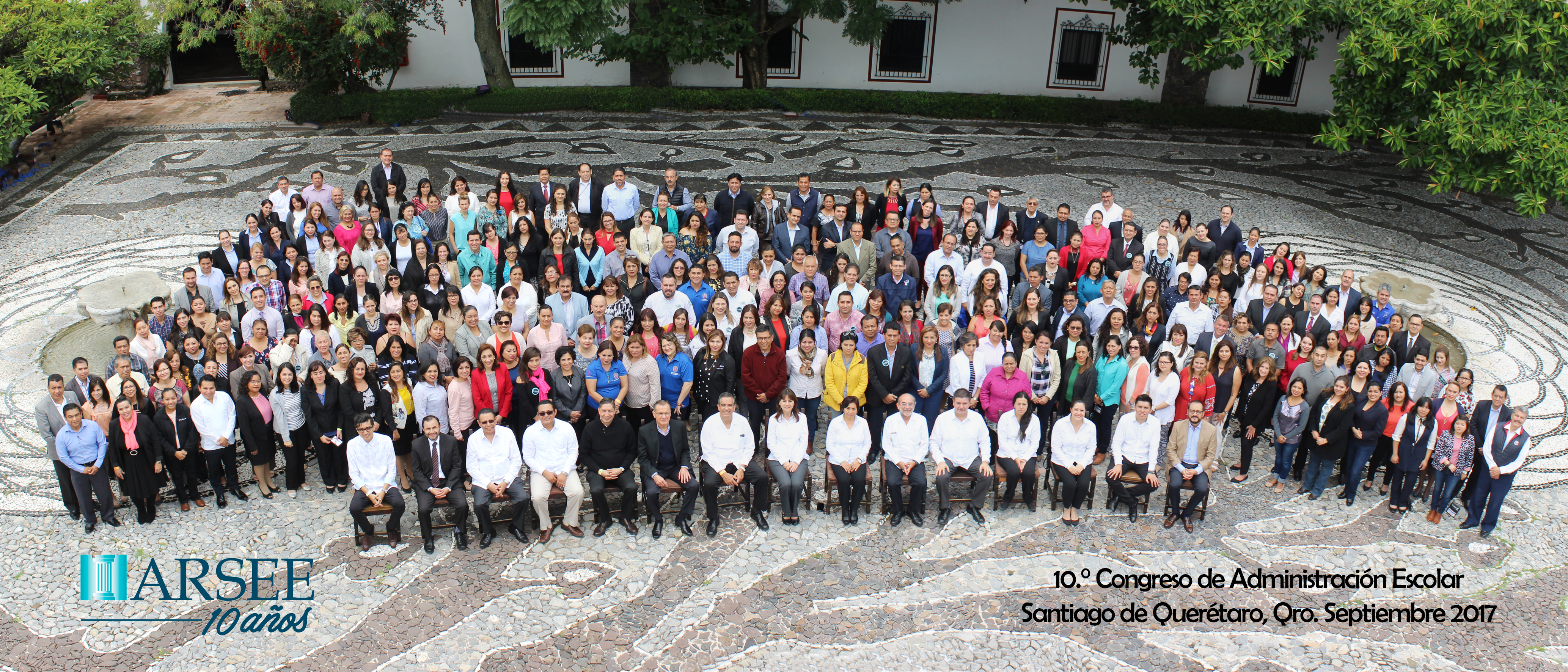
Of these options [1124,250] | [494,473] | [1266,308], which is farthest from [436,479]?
[1266,308]

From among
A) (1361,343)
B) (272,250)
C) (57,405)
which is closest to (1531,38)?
(1361,343)

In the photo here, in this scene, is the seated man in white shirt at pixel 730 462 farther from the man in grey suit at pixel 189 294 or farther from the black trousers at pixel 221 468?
the man in grey suit at pixel 189 294

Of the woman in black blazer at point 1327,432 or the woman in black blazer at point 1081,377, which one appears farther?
the woman in black blazer at point 1081,377

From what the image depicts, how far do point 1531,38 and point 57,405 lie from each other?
16819mm

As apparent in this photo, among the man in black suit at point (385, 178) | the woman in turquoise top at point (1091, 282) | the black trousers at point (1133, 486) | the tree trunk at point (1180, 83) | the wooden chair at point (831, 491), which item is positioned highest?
the tree trunk at point (1180, 83)

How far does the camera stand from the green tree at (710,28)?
20.7 metres

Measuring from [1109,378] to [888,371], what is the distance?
6.60 feet

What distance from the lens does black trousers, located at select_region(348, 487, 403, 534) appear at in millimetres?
8109

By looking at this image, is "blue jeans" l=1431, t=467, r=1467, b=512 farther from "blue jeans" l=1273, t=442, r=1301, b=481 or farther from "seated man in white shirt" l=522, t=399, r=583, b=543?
"seated man in white shirt" l=522, t=399, r=583, b=543

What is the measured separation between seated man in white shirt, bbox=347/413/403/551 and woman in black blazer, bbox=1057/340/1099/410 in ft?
19.2

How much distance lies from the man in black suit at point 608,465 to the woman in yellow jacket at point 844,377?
1891mm

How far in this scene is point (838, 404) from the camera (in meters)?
9.34

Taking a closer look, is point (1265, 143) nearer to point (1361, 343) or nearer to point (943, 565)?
point (1361, 343)

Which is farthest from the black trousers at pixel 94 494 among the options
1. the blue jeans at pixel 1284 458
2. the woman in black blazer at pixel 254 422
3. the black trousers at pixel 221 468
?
the blue jeans at pixel 1284 458
